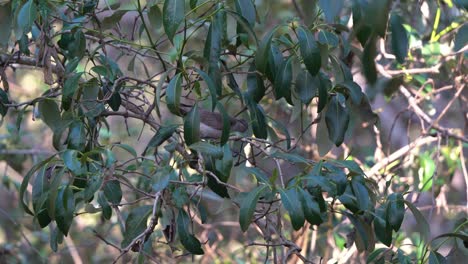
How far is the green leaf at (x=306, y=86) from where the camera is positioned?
196 cm

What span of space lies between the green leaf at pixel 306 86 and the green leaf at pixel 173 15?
0.40m

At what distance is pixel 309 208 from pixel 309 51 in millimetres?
361

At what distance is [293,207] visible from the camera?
1699 mm

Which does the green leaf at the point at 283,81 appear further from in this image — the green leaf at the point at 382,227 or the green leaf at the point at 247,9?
the green leaf at the point at 382,227

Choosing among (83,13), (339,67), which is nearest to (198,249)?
(339,67)

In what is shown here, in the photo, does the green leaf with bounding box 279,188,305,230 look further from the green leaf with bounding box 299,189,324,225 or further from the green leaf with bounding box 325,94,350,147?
the green leaf with bounding box 325,94,350,147

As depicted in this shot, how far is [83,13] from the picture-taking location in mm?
2201

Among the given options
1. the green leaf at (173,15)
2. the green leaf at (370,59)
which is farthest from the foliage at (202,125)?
the green leaf at (370,59)

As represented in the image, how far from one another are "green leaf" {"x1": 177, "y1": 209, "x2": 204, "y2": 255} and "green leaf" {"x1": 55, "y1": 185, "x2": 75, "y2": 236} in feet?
0.92

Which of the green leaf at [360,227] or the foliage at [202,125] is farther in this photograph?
the green leaf at [360,227]

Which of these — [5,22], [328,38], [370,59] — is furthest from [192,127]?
[370,59]

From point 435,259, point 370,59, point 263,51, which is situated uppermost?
point 370,59

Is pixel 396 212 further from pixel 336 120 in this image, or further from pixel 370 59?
pixel 370 59

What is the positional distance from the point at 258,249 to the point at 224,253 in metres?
0.34
